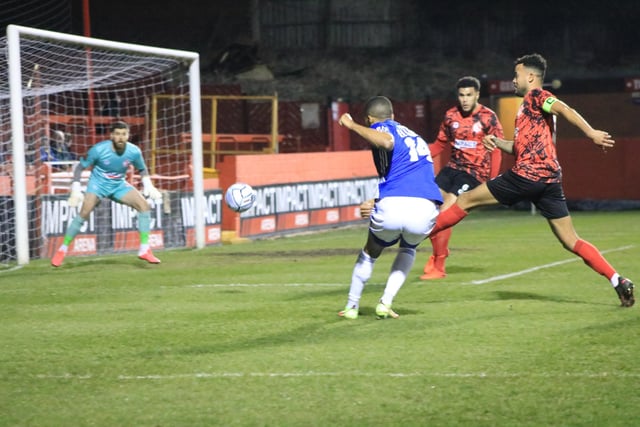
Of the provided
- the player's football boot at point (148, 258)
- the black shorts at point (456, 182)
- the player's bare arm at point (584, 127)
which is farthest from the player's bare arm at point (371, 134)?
the player's football boot at point (148, 258)

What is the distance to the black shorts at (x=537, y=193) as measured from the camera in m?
10.1

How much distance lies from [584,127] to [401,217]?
1697 mm

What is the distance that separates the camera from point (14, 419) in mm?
6387

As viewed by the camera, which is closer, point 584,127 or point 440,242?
point 584,127

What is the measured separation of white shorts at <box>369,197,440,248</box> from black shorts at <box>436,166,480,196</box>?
3.70m

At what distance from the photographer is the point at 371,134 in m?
8.96

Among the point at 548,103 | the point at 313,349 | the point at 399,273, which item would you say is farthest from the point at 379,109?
the point at 313,349

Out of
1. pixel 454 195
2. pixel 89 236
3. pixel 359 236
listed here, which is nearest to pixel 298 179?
pixel 359 236

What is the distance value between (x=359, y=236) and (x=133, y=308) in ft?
35.0

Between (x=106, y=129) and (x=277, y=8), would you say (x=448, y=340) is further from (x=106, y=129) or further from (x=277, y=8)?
Answer: (x=277, y=8)

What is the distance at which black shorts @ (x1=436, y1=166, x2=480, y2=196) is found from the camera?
12969mm

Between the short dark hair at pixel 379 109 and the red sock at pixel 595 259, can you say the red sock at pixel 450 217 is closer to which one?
the red sock at pixel 595 259

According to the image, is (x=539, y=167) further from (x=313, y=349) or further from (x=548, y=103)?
(x=313, y=349)

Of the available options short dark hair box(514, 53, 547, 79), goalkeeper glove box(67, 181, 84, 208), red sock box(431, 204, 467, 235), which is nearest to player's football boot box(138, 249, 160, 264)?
goalkeeper glove box(67, 181, 84, 208)
